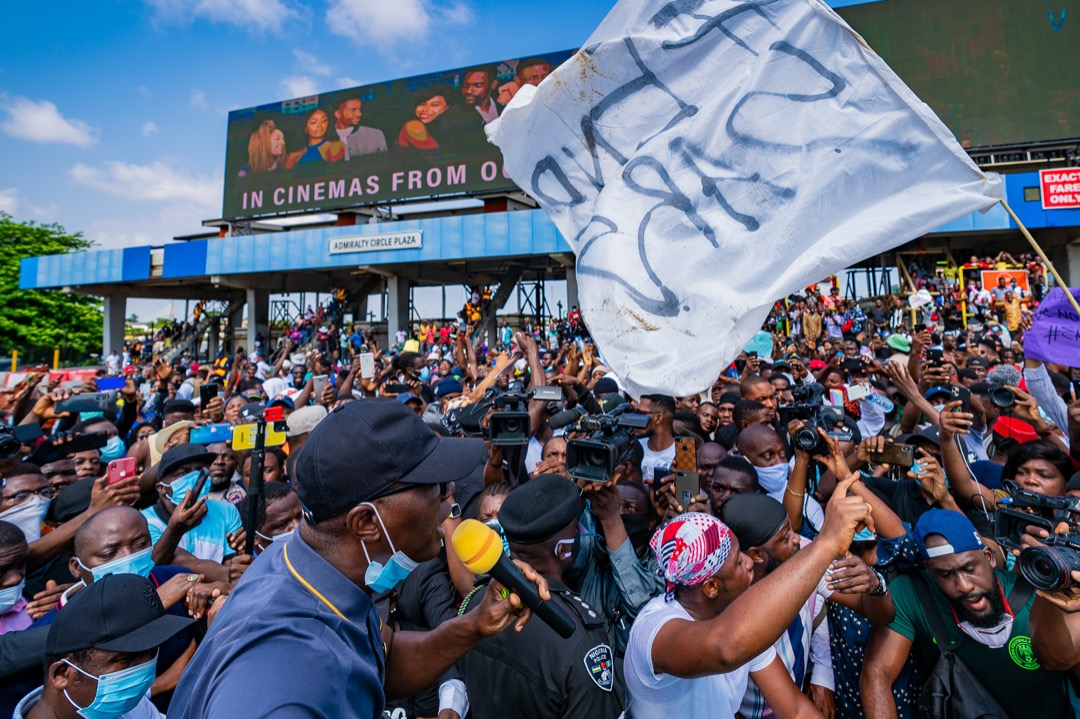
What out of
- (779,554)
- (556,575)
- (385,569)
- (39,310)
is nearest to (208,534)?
(556,575)

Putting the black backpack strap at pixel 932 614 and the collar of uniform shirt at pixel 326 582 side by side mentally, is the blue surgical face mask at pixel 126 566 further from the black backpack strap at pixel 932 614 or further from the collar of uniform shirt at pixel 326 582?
the black backpack strap at pixel 932 614

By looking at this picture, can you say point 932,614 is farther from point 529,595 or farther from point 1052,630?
point 529,595

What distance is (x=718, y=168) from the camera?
3.57 metres

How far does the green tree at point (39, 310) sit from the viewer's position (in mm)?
34344

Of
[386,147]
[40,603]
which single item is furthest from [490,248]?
[40,603]

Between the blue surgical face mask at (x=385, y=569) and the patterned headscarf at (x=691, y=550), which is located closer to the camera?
the blue surgical face mask at (x=385, y=569)

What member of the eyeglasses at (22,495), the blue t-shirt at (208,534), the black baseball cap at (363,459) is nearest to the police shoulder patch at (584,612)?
the black baseball cap at (363,459)

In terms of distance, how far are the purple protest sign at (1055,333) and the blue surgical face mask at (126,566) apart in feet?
18.7

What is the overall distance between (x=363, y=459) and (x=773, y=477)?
315 centimetres

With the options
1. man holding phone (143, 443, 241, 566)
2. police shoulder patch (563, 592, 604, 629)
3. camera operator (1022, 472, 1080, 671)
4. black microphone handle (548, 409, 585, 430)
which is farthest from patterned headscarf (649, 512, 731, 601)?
man holding phone (143, 443, 241, 566)

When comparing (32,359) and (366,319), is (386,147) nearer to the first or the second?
(366,319)

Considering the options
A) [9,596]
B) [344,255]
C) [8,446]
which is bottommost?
[9,596]

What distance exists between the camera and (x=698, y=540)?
2.17 metres

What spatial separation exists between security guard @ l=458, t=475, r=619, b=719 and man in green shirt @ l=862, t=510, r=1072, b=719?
1230 mm
